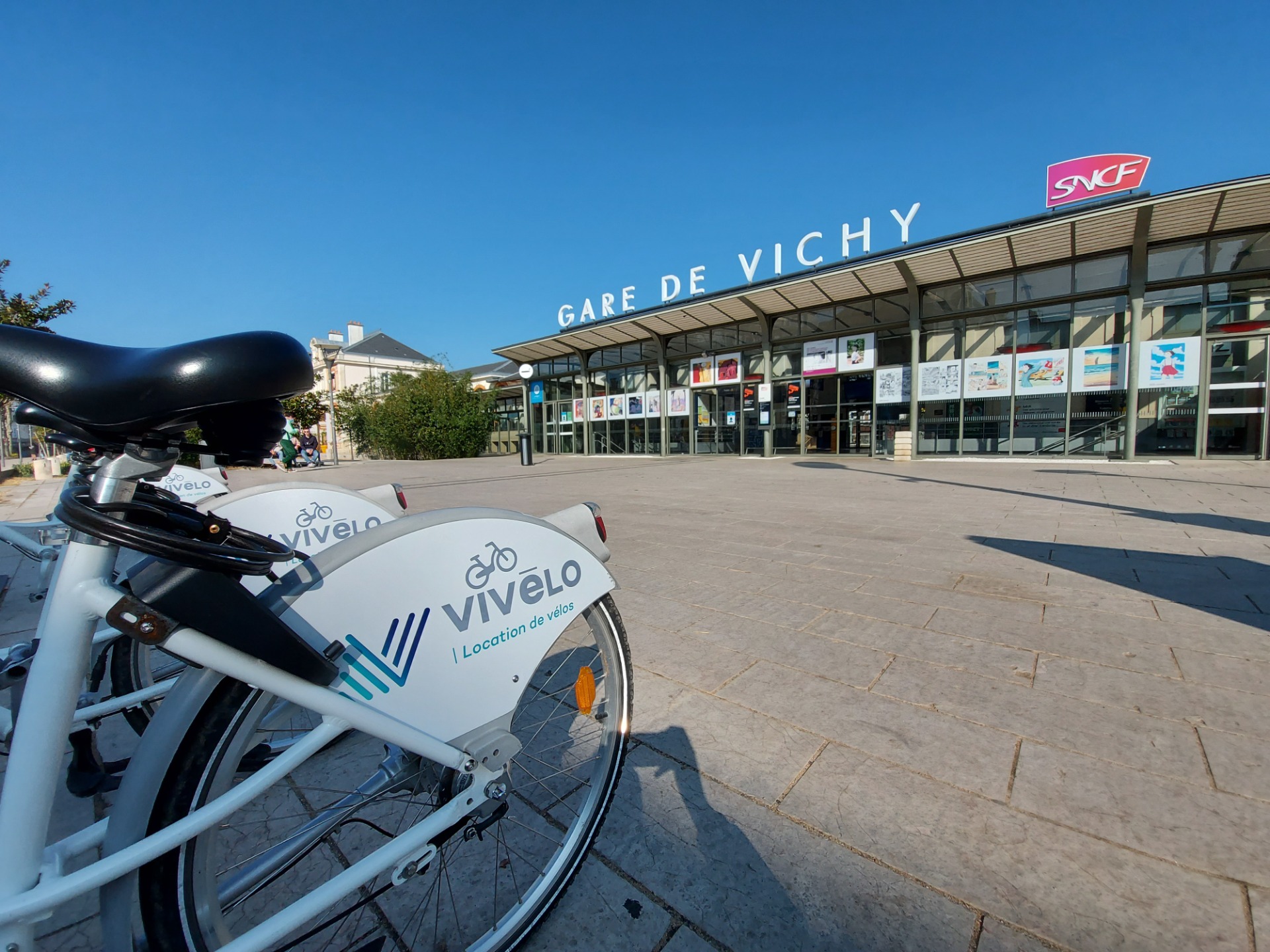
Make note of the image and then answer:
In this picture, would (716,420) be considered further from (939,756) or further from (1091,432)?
(939,756)

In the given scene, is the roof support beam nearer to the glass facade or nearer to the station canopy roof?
the glass facade

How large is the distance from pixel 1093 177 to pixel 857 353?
682 cm

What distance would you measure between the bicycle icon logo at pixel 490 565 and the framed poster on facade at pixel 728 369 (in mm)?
19867

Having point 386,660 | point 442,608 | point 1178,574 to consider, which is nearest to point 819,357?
point 1178,574

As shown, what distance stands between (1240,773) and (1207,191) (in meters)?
15.1

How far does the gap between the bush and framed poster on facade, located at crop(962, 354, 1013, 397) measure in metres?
22.5

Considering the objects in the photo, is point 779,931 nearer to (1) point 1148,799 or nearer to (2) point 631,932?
(2) point 631,932

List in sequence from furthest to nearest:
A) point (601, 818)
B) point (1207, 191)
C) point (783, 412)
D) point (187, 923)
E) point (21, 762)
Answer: point (783, 412) → point (1207, 191) → point (601, 818) → point (187, 923) → point (21, 762)

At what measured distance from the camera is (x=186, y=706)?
3.18ft

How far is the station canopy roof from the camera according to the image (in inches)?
464

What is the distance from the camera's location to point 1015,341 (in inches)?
591

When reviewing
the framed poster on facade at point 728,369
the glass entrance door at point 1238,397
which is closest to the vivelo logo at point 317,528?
the glass entrance door at point 1238,397

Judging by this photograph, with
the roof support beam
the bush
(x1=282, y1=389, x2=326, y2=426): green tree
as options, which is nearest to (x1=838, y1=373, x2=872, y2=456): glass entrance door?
the roof support beam

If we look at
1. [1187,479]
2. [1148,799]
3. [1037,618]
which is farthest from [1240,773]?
[1187,479]
